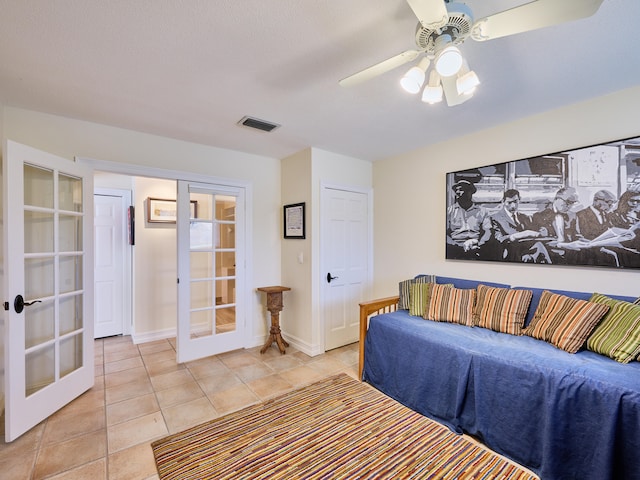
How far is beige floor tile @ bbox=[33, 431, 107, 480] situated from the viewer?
164 centimetres

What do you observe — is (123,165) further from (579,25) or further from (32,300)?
(579,25)

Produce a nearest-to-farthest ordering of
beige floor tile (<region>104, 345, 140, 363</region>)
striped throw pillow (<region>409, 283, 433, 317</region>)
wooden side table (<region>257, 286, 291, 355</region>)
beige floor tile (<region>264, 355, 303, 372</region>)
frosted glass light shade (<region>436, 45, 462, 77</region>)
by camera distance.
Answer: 1. frosted glass light shade (<region>436, 45, 462, 77</region>)
2. striped throw pillow (<region>409, 283, 433, 317</region>)
3. beige floor tile (<region>264, 355, 303, 372</region>)
4. beige floor tile (<region>104, 345, 140, 363</region>)
5. wooden side table (<region>257, 286, 291, 355</region>)

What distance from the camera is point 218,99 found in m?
2.15

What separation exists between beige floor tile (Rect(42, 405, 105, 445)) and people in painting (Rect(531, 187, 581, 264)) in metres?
3.61

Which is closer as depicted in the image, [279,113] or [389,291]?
[279,113]

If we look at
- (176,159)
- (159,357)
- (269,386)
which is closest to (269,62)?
(176,159)

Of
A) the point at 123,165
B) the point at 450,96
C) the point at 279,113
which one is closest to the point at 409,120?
the point at 450,96

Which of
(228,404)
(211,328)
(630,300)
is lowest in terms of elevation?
(228,404)

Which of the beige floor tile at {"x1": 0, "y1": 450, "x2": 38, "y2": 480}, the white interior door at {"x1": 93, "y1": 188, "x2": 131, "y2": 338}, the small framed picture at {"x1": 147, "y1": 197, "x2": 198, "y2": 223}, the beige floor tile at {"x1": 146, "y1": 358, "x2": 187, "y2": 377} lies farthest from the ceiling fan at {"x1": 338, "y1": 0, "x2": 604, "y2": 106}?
the white interior door at {"x1": 93, "y1": 188, "x2": 131, "y2": 338}

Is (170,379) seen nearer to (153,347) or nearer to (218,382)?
(218,382)

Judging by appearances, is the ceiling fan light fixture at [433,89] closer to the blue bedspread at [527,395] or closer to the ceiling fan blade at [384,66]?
the ceiling fan blade at [384,66]

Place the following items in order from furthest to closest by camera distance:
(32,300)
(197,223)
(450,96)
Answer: (197,223)
(32,300)
(450,96)

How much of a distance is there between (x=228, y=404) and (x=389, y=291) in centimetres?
219

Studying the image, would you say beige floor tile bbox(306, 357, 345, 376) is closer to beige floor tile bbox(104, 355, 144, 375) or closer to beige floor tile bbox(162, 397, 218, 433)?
beige floor tile bbox(162, 397, 218, 433)
